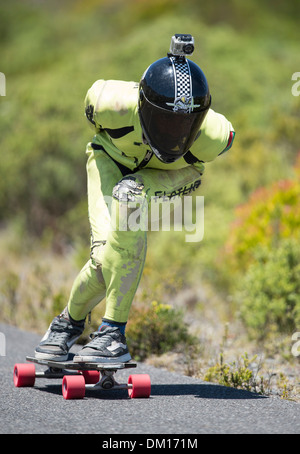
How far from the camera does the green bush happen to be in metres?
6.68

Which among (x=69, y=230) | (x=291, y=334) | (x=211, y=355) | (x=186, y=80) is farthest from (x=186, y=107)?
(x=69, y=230)

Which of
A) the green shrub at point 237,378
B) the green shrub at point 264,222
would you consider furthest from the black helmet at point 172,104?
the green shrub at point 264,222

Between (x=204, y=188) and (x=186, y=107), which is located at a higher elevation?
(x=204, y=188)

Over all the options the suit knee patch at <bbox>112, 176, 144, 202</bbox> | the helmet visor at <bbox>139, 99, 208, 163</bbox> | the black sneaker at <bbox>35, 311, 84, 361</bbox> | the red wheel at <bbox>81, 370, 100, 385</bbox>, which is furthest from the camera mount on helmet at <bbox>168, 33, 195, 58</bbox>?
the red wheel at <bbox>81, 370, 100, 385</bbox>

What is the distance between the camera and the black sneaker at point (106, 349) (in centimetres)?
389

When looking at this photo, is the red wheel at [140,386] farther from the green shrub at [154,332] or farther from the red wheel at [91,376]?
the green shrub at [154,332]

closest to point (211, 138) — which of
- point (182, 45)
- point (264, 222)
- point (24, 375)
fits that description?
point (182, 45)

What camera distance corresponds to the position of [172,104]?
3812 mm

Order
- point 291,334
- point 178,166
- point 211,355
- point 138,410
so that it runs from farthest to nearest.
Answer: point 291,334 → point 211,355 → point 178,166 → point 138,410

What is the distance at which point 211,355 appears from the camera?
564cm

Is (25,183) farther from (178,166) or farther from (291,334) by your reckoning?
(178,166)

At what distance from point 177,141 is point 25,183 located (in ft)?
34.4

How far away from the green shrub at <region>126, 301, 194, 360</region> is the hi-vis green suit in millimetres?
1638

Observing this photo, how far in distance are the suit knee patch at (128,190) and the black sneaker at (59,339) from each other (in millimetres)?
976
